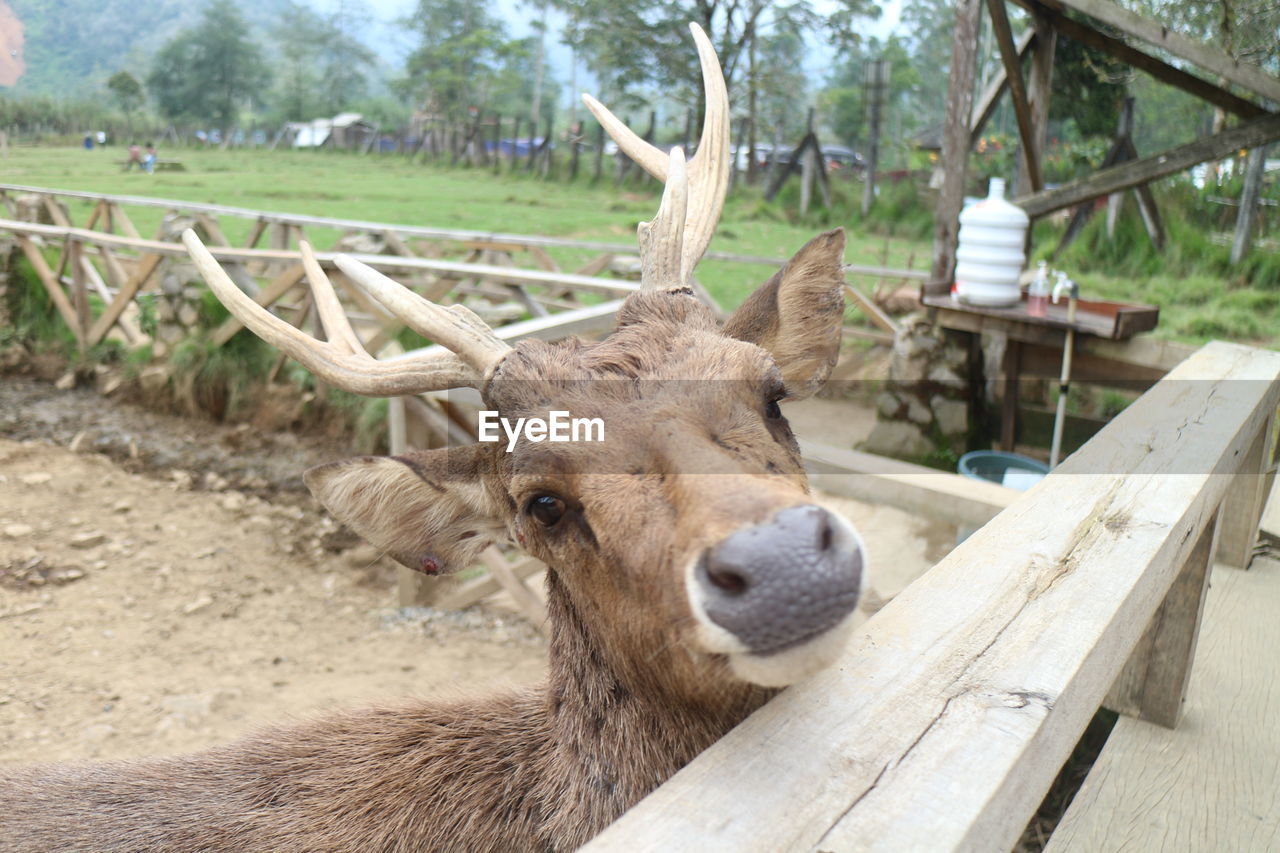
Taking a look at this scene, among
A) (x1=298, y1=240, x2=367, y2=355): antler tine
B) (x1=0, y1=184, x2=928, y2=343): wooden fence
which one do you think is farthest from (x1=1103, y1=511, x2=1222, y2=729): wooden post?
(x1=0, y1=184, x2=928, y2=343): wooden fence

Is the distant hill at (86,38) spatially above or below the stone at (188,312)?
above

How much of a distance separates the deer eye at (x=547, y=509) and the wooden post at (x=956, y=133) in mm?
5072

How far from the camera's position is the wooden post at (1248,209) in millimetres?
8680

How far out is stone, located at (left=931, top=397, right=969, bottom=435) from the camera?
657cm

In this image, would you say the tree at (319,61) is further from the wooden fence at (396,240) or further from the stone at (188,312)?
the stone at (188,312)

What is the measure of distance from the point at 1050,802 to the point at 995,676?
230 centimetres

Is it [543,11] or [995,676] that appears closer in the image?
[995,676]

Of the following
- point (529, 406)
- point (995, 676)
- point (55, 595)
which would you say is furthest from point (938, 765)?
point (55, 595)

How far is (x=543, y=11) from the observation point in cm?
1462

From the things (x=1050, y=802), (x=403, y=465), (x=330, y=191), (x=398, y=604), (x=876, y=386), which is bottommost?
(x=398, y=604)

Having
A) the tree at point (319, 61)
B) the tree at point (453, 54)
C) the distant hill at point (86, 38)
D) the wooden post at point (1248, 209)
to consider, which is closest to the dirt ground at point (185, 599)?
the distant hill at point (86, 38)

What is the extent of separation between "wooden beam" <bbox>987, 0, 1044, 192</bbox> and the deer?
4.32 m

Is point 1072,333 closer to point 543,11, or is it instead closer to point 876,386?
point 876,386

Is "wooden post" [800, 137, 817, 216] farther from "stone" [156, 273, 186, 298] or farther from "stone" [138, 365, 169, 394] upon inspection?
"stone" [138, 365, 169, 394]
